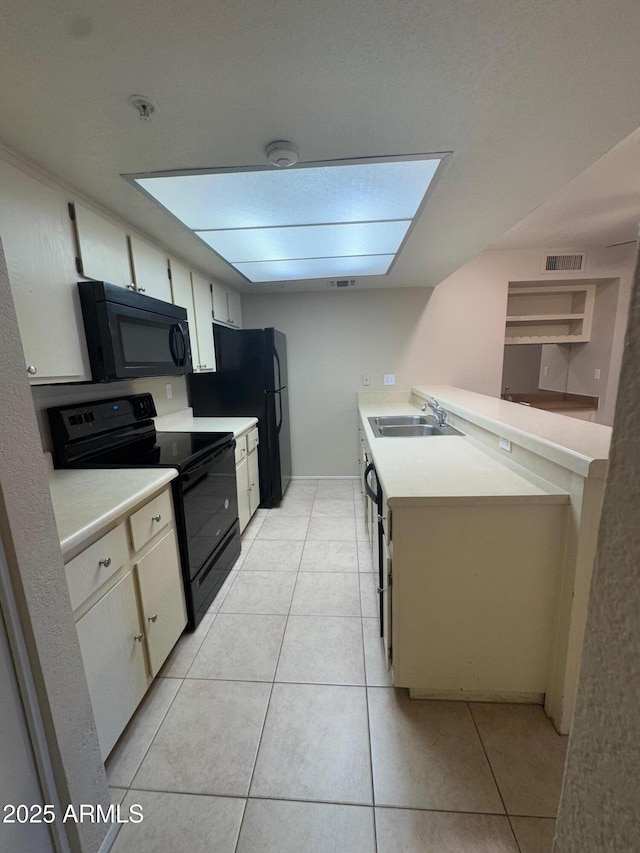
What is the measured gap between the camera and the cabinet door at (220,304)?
117 inches

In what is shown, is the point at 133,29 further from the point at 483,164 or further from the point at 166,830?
the point at 166,830

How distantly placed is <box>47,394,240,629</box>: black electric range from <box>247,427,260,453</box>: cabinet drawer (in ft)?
1.79

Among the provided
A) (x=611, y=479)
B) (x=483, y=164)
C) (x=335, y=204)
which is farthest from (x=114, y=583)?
(x=483, y=164)

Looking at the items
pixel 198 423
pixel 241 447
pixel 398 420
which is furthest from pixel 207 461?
pixel 398 420

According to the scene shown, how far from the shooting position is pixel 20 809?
77cm

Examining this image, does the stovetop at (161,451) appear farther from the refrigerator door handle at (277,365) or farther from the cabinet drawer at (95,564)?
the refrigerator door handle at (277,365)

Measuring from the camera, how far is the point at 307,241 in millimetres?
2137

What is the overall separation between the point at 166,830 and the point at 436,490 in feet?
4.44

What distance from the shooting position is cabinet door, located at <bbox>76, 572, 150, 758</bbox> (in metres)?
1.09

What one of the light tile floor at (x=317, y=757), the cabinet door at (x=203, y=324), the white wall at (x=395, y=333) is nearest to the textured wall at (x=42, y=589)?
the light tile floor at (x=317, y=757)

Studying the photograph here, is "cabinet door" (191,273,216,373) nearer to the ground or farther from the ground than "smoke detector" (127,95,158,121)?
nearer to the ground

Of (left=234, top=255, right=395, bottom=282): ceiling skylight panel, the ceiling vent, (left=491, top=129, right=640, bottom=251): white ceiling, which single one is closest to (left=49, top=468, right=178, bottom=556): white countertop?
(left=234, top=255, right=395, bottom=282): ceiling skylight panel

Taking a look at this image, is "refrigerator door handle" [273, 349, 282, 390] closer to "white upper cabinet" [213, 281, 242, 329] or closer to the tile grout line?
"white upper cabinet" [213, 281, 242, 329]

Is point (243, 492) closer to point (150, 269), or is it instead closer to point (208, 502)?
point (208, 502)
